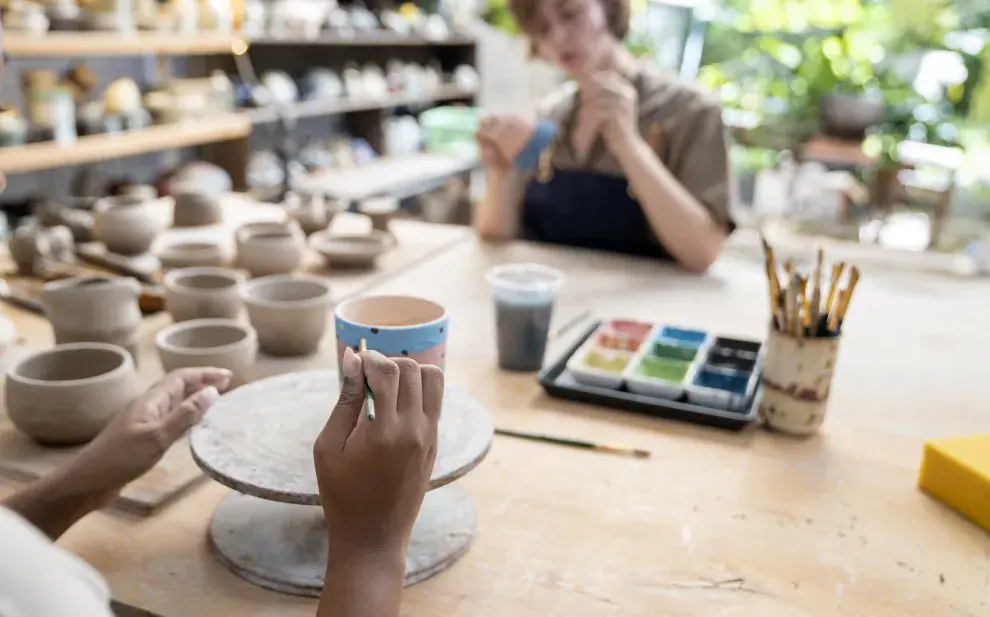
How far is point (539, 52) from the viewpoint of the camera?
2.15 meters

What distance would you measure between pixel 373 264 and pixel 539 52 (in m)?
0.77

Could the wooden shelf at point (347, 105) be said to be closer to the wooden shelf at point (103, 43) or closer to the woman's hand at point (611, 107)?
the wooden shelf at point (103, 43)

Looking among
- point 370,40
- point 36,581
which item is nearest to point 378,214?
point 36,581

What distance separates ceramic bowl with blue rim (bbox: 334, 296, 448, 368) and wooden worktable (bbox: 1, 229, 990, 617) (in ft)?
0.57

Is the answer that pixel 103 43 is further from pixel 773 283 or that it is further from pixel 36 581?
pixel 36 581

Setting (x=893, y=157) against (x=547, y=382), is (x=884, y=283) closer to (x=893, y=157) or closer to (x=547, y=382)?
(x=547, y=382)

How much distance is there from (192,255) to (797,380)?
1229 millimetres

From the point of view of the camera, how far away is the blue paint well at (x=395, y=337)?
94cm

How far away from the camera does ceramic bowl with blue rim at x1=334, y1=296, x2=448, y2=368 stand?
95 centimetres

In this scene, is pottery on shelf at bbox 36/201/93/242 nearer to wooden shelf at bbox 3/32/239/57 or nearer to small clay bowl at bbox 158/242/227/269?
small clay bowl at bbox 158/242/227/269

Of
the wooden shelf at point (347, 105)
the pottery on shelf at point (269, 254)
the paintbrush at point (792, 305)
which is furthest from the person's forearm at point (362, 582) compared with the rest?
the wooden shelf at point (347, 105)

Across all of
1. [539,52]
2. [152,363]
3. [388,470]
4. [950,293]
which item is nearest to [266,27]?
A: [539,52]

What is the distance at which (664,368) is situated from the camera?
121 cm

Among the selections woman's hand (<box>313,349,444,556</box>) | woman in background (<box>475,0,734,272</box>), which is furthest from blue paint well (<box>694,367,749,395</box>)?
woman in background (<box>475,0,734,272</box>)
